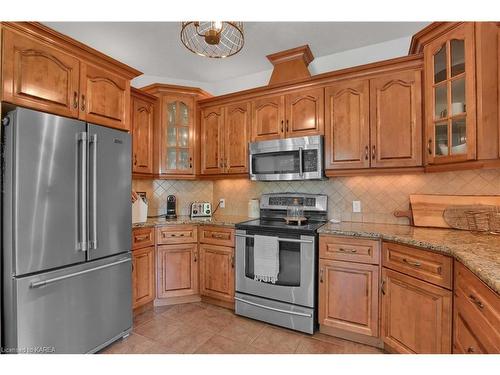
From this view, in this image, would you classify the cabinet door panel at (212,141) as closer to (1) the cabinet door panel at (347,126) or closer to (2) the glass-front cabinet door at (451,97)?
(1) the cabinet door panel at (347,126)

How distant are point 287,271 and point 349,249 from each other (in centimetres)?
56

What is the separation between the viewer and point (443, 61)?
182 centimetres

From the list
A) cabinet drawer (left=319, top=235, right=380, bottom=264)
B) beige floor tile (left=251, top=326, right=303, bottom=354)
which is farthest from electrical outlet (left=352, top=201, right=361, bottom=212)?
beige floor tile (left=251, top=326, right=303, bottom=354)

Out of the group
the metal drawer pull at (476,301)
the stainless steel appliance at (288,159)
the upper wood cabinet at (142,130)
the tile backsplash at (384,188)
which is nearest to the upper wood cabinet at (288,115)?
the stainless steel appliance at (288,159)

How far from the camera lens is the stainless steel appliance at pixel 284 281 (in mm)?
2078

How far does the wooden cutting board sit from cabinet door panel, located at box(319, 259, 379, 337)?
673mm

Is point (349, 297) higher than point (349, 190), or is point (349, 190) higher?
point (349, 190)

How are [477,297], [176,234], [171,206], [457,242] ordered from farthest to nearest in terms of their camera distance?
[171,206], [176,234], [457,242], [477,297]

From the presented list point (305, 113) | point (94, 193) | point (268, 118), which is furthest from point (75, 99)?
point (305, 113)

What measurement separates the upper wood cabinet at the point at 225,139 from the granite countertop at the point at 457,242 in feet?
4.02

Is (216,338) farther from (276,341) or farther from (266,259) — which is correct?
(266,259)

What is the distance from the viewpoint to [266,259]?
2.22 metres

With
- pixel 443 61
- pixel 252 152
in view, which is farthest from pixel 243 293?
pixel 443 61

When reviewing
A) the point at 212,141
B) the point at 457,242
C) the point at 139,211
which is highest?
the point at 212,141
